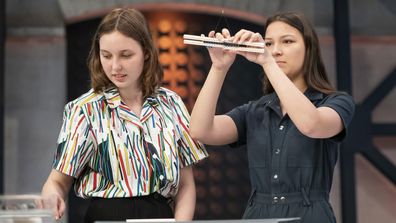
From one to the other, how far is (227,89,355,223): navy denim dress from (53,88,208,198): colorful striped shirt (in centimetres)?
24

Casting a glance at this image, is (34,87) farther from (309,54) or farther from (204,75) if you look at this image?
(309,54)

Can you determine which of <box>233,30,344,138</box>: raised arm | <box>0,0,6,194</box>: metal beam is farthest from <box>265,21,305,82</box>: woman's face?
<box>0,0,6,194</box>: metal beam

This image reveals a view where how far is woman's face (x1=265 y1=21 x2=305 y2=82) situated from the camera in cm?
257

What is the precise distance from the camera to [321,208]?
246 centimetres

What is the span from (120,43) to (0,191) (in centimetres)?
280

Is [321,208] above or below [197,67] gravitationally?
below

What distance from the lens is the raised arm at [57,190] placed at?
2.43 metres

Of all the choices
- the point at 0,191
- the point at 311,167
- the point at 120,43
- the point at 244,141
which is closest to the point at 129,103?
the point at 120,43

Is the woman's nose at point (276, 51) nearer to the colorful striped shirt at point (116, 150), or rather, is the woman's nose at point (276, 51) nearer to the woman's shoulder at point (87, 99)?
the colorful striped shirt at point (116, 150)

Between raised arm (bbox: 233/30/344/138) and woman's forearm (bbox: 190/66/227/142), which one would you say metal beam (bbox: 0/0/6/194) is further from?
raised arm (bbox: 233/30/344/138)

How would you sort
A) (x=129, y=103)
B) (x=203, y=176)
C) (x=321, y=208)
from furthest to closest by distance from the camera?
(x=203, y=176) → (x=129, y=103) → (x=321, y=208)

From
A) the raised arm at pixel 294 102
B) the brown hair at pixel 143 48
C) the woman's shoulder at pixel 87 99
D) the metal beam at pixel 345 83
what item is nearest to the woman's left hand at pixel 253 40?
the raised arm at pixel 294 102

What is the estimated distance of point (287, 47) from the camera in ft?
8.46

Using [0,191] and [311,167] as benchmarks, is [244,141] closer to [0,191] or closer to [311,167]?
[311,167]
